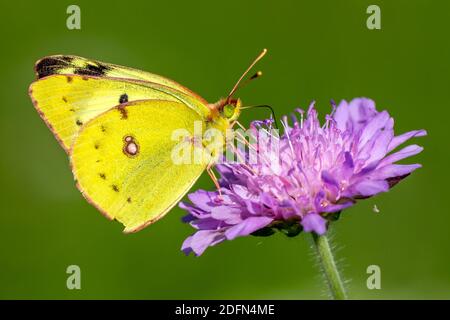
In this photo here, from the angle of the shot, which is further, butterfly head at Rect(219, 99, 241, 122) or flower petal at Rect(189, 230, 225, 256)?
butterfly head at Rect(219, 99, 241, 122)

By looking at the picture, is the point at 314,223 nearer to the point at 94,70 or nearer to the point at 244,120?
the point at 94,70

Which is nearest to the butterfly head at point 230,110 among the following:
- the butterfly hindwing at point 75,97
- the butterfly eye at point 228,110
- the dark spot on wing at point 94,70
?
the butterfly eye at point 228,110

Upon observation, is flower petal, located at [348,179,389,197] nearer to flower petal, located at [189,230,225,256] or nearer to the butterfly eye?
flower petal, located at [189,230,225,256]

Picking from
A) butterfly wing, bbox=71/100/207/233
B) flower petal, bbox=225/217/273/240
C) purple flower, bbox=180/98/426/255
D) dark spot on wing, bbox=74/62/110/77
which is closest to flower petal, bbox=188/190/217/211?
purple flower, bbox=180/98/426/255

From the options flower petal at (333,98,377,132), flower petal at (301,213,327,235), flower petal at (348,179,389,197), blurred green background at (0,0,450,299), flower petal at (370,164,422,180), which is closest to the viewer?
flower petal at (301,213,327,235)

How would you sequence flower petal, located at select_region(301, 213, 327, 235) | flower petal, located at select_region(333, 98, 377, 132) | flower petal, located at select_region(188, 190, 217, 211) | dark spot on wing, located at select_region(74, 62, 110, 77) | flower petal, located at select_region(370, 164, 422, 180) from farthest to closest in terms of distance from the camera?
dark spot on wing, located at select_region(74, 62, 110, 77), flower petal, located at select_region(333, 98, 377, 132), flower petal, located at select_region(188, 190, 217, 211), flower petal, located at select_region(370, 164, 422, 180), flower petal, located at select_region(301, 213, 327, 235)

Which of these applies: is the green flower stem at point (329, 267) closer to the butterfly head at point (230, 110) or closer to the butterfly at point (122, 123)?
the butterfly at point (122, 123)
